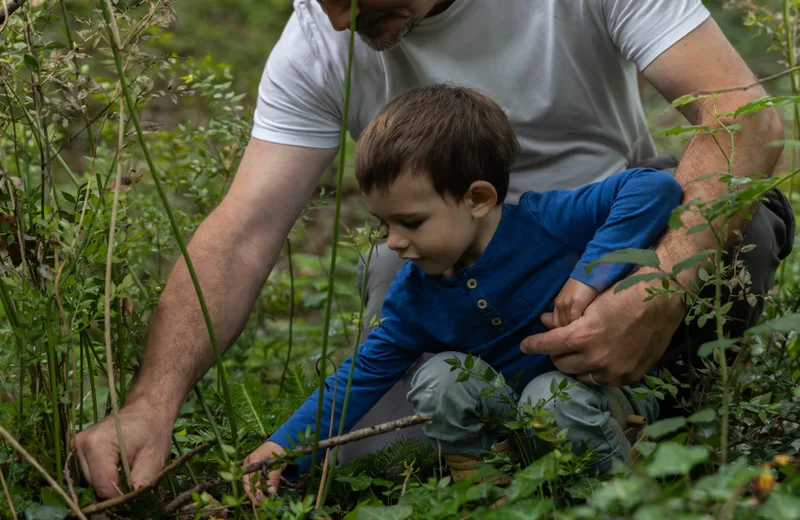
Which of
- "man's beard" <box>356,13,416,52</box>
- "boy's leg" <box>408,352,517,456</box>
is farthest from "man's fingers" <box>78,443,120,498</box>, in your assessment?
"man's beard" <box>356,13,416,52</box>

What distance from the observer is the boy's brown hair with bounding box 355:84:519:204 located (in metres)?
1.82

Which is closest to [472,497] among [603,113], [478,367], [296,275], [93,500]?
[478,367]

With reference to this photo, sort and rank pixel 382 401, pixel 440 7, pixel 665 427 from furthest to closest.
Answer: pixel 382 401 < pixel 440 7 < pixel 665 427

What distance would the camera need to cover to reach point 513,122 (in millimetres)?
2461

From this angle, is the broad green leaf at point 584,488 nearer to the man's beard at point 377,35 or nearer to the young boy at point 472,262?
the young boy at point 472,262

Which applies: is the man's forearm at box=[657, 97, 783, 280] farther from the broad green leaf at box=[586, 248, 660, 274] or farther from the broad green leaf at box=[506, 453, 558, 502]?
the broad green leaf at box=[506, 453, 558, 502]

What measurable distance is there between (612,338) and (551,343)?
0.13 metres

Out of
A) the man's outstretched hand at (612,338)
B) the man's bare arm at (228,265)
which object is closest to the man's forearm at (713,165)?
the man's outstretched hand at (612,338)

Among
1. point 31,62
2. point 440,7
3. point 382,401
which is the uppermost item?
point 31,62

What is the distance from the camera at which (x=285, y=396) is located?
2.61m

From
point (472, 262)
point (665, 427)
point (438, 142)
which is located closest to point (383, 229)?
point (438, 142)

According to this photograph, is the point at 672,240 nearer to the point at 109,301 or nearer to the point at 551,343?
the point at 551,343

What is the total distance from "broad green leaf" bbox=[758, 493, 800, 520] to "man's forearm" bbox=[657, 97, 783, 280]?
94 cm

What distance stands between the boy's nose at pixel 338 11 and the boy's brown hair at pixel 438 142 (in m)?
0.33
